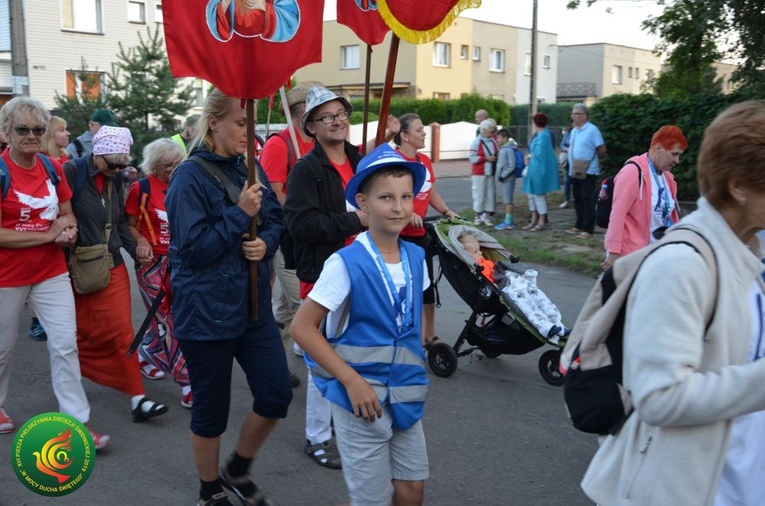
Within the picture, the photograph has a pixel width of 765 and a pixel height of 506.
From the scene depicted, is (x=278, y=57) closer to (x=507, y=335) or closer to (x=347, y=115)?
(x=347, y=115)

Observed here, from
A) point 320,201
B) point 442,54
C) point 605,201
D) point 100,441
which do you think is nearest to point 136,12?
point 442,54

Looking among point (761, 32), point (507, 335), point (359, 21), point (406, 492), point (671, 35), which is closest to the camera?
point (406, 492)

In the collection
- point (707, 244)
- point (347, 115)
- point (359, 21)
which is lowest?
point (707, 244)

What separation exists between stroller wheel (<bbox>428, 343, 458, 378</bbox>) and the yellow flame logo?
307 centimetres

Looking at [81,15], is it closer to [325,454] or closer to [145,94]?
[145,94]

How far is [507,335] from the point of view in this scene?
5840mm

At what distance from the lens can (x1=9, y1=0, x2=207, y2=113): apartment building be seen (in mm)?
29766

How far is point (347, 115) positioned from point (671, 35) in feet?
37.3

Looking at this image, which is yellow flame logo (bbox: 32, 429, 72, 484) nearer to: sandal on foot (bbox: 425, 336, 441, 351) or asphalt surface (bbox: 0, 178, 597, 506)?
asphalt surface (bbox: 0, 178, 597, 506)

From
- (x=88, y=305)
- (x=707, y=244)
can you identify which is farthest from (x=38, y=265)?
(x=707, y=244)

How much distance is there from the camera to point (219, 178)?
3.53 metres

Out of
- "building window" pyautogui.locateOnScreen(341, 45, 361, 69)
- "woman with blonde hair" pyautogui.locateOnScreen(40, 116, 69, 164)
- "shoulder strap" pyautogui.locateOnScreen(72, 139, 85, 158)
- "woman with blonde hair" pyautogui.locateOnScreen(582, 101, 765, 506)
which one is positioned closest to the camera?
"woman with blonde hair" pyautogui.locateOnScreen(582, 101, 765, 506)

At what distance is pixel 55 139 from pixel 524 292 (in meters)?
4.19

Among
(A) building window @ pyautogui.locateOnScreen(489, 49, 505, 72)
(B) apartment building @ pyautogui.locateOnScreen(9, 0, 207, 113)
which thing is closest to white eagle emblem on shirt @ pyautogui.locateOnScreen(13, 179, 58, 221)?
(B) apartment building @ pyautogui.locateOnScreen(9, 0, 207, 113)
